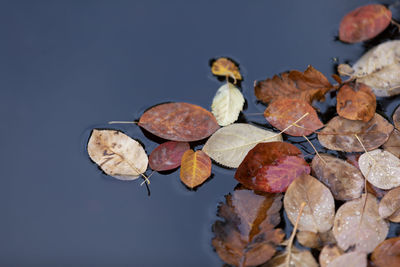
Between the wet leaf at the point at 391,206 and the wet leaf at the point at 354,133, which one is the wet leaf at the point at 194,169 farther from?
the wet leaf at the point at 391,206

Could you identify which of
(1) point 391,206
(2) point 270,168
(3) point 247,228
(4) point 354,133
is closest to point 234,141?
(2) point 270,168

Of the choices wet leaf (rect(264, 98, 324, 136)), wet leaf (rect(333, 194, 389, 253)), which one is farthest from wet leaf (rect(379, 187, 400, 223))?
wet leaf (rect(264, 98, 324, 136))

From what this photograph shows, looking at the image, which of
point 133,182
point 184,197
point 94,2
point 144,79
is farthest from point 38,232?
point 94,2

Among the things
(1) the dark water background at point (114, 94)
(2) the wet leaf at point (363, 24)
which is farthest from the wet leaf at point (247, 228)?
(2) the wet leaf at point (363, 24)

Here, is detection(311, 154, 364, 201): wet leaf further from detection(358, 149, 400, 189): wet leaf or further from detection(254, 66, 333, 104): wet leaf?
detection(254, 66, 333, 104): wet leaf

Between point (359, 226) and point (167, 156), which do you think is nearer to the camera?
point (359, 226)

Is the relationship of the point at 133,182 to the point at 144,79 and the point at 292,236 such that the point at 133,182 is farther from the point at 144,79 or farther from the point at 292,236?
the point at 292,236

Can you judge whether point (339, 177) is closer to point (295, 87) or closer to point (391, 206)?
point (391, 206)
